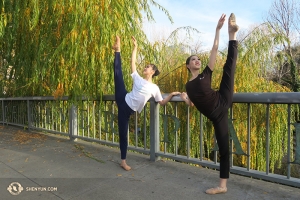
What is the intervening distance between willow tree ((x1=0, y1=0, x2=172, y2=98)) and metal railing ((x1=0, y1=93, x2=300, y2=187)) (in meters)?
0.54

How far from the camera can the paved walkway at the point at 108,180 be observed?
2947 millimetres

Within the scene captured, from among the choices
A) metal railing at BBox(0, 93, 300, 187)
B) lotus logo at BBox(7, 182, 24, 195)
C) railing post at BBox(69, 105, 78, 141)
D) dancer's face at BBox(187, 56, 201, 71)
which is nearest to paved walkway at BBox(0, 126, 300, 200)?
lotus logo at BBox(7, 182, 24, 195)

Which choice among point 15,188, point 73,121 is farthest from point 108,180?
point 73,121

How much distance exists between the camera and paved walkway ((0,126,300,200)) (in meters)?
2.95

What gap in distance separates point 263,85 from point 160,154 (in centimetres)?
366

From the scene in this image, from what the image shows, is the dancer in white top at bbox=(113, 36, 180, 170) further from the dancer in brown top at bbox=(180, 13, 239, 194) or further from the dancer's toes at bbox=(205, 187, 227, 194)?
the dancer's toes at bbox=(205, 187, 227, 194)

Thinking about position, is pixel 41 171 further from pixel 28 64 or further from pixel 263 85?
pixel 263 85

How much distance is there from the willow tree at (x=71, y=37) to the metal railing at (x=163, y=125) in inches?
21.3

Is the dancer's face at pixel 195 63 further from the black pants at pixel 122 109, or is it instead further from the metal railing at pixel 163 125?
the black pants at pixel 122 109

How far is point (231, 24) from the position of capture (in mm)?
2701

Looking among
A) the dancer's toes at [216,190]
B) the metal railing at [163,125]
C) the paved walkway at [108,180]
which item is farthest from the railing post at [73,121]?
the dancer's toes at [216,190]

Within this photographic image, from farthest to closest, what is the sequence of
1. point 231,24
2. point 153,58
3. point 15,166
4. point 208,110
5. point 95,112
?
point 153,58 → point 95,112 → point 15,166 → point 208,110 → point 231,24

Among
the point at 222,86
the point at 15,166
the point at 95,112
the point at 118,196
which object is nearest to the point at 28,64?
the point at 95,112

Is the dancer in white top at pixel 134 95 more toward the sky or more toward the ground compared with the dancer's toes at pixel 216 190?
more toward the sky
